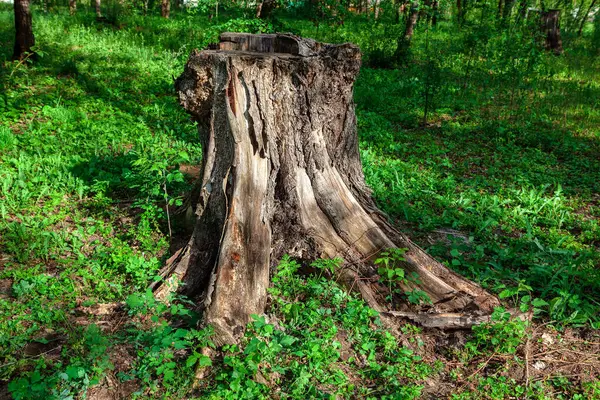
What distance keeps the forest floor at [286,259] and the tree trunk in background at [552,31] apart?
7085 millimetres

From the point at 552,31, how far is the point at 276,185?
14.4 meters

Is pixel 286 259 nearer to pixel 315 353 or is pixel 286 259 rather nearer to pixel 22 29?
pixel 315 353

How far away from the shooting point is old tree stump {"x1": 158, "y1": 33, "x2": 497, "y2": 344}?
3.15m

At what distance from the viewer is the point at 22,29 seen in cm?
786

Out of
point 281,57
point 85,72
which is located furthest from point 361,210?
point 85,72

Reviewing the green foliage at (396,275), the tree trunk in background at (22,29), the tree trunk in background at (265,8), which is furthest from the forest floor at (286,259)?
the tree trunk in background at (265,8)

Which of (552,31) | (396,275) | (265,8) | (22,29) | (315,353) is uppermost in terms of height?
(552,31)

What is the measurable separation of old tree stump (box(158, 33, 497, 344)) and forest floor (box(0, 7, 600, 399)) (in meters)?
0.23

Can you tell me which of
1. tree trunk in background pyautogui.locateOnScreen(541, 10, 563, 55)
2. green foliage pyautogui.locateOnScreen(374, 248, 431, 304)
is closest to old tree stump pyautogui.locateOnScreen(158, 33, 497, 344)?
green foliage pyautogui.locateOnScreen(374, 248, 431, 304)

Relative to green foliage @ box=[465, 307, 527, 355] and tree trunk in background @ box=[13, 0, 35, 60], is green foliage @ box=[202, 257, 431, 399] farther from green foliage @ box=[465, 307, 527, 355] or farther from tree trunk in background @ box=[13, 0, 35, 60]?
tree trunk in background @ box=[13, 0, 35, 60]

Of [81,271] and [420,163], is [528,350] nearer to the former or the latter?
[81,271]

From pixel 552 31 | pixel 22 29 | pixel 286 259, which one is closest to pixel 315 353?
pixel 286 259

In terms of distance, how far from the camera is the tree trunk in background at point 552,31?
14125 millimetres

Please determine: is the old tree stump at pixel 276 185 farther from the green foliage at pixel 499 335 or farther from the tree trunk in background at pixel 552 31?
the tree trunk in background at pixel 552 31
